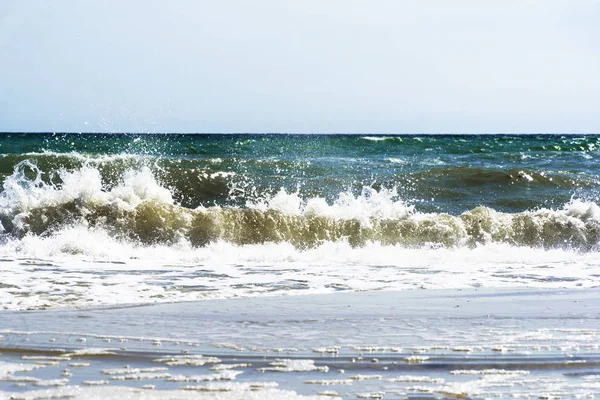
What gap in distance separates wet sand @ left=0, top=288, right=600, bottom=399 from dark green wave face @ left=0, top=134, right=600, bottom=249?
553cm

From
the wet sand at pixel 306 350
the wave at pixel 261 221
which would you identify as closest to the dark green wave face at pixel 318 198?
the wave at pixel 261 221

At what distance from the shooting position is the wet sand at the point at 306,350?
11.3 feet

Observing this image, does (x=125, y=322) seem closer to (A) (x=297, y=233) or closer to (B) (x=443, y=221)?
(A) (x=297, y=233)

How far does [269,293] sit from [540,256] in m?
4.91

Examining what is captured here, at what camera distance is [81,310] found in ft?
18.0

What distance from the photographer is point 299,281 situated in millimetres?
7277

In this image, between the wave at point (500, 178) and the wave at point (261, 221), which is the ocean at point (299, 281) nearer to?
the wave at point (261, 221)

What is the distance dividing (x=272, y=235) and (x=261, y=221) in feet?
1.15

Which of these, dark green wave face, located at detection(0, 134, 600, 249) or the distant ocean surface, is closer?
the distant ocean surface

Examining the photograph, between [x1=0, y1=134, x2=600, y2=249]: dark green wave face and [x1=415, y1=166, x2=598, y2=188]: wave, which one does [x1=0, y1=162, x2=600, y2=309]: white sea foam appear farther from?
[x1=415, y1=166, x2=598, y2=188]: wave

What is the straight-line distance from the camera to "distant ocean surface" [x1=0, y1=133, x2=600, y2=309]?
283 inches

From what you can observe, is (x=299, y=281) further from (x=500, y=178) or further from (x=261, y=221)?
(x=500, y=178)

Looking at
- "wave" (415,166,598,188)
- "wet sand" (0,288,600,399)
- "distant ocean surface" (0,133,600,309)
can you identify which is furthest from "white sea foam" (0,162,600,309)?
"wave" (415,166,598,188)

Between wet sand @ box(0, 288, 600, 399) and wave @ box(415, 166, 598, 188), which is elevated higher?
wave @ box(415, 166, 598, 188)
